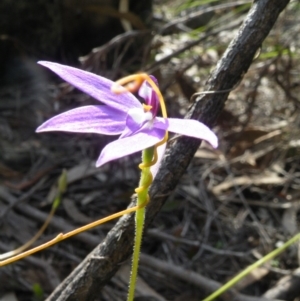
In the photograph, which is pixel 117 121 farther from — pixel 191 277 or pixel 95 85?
pixel 191 277

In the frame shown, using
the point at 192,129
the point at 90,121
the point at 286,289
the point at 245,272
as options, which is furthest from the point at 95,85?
the point at 286,289

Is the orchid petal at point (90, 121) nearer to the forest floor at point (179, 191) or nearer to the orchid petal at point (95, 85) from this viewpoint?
the orchid petal at point (95, 85)

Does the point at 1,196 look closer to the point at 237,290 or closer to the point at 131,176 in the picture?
the point at 131,176

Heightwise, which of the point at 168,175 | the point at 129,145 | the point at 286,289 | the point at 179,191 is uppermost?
the point at 179,191

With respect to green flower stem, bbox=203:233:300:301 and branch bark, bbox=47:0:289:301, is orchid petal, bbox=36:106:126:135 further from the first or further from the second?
green flower stem, bbox=203:233:300:301

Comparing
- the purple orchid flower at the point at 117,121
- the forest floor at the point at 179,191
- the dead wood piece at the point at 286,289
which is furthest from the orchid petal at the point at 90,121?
the dead wood piece at the point at 286,289

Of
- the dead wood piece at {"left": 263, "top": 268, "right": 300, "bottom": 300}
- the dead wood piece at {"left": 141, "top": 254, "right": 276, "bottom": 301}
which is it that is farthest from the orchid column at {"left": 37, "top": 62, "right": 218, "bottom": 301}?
the dead wood piece at {"left": 263, "top": 268, "right": 300, "bottom": 300}
